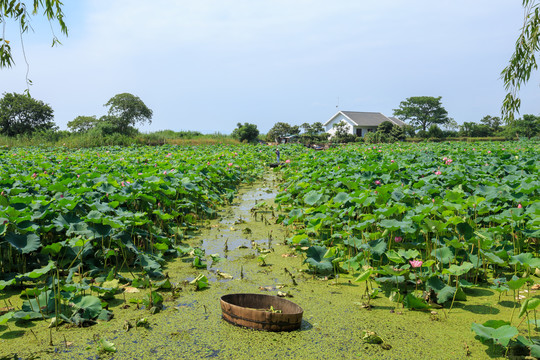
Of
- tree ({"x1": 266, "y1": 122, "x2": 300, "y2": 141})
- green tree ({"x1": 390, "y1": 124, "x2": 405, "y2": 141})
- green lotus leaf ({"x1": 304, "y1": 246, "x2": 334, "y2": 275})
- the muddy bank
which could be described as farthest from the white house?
the muddy bank

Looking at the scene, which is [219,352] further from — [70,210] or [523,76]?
[523,76]

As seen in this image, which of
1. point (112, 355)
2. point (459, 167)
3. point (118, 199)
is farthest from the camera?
point (459, 167)

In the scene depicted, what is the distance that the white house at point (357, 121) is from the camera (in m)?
43.9

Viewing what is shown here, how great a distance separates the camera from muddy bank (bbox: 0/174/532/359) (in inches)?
87.2

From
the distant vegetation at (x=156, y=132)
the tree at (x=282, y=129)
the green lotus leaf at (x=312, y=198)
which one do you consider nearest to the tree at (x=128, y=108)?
the distant vegetation at (x=156, y=132)

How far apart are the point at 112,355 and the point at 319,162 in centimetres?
825

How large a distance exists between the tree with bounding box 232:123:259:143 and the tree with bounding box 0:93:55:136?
19.5 m

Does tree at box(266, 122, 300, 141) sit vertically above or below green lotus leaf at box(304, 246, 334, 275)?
above

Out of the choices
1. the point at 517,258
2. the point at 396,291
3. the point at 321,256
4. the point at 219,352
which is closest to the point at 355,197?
the point at 321,256

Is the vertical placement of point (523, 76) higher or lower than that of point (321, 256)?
higher

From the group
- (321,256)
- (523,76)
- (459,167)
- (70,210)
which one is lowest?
(321,256)

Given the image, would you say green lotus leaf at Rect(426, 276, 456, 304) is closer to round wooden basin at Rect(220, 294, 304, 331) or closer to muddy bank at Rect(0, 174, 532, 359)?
muddy bank at Rect(0, 174, 532, 359)

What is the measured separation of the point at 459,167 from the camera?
6.77 metres

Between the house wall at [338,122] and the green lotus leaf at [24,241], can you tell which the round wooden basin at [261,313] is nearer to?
the green lotus leaf at [24,241]
